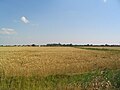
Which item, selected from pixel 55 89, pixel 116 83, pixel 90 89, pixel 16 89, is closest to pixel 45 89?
pixel 55 89

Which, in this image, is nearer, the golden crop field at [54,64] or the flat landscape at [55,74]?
the flat landscape at [55,74]

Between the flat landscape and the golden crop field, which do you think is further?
the golden crop field

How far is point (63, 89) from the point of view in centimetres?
705

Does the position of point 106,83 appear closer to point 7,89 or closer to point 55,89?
point 55,89

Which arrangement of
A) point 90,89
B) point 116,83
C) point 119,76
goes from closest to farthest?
point 90,89 → point 116,83 → point 119,76

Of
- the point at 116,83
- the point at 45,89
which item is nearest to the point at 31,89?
the point at 45,89

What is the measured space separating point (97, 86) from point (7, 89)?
2.61 meters

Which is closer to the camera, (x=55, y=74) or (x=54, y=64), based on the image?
(x=55, y=74)

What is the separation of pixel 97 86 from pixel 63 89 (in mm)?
987

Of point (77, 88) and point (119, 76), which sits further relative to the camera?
point (119, 76)

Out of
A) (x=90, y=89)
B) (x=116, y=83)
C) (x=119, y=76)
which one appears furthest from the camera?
(x=119, y=76)

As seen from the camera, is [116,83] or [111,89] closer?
[111,89]

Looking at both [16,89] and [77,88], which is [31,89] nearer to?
[16,89]

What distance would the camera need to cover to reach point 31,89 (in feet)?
23.2
